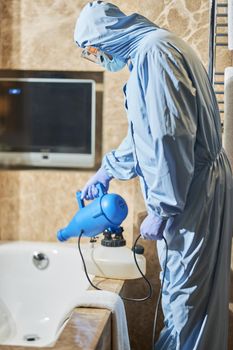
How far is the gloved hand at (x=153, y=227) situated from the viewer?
198cm

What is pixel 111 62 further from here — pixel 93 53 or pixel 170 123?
pixel 170 123

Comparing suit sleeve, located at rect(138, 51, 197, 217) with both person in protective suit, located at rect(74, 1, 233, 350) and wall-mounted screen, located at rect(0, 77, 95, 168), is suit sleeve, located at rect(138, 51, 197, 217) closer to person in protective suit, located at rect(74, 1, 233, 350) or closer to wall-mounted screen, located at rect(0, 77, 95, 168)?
person in protective suit, located at rect(74, 1, 233, 350)

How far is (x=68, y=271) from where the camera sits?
2893 mm

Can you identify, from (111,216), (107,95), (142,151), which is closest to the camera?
(142,151)

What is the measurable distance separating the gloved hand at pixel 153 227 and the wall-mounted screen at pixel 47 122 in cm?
110

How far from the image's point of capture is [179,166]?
1864mm

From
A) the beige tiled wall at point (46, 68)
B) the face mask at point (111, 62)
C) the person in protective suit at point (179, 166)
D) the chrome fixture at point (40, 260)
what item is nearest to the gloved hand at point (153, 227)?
the person in protective suit at point (179, 166)

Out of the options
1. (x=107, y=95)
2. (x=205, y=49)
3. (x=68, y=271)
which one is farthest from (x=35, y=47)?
(x=68, y=271)

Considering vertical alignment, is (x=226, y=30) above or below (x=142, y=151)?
above

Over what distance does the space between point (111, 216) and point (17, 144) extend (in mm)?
1007

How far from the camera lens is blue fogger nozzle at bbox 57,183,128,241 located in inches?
90.2

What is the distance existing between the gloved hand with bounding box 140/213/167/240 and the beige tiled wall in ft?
2.84

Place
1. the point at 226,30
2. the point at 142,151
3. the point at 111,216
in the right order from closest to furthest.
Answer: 1. the point at 142,151
2. the point at 111,216
3. the point at 226,30

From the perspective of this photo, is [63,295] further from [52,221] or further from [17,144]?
[17,144]
